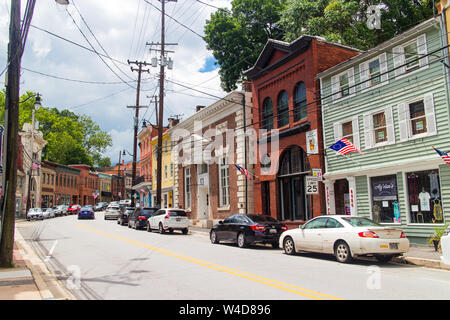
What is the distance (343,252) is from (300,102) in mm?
11543

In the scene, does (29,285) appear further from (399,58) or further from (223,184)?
(223,184)

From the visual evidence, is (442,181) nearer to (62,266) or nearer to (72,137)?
(62,266)

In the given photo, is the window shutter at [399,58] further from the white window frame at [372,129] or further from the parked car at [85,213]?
the parked car at [85,213]

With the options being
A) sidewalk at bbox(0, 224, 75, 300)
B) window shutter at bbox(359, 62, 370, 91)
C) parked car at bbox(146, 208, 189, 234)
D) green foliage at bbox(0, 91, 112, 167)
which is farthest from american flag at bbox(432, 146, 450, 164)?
green foliage at bbox(0, 91, 112, 167)

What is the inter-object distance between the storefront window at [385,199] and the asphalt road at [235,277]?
4510mm

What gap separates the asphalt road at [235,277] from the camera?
7.30 metres

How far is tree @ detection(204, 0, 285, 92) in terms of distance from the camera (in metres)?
36.1

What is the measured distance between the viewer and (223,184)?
2895 centimetres

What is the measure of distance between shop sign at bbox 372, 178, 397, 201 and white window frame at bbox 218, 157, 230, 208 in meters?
12.6

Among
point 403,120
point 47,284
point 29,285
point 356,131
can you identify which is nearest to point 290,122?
point 356,131

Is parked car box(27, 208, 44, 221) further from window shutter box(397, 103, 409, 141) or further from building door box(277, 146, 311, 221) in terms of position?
window shutter box(397, 103, 409, 141)

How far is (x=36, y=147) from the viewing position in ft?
190

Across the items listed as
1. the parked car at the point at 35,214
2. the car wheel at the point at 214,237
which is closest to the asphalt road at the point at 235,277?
the car wheel at the point at 214,237

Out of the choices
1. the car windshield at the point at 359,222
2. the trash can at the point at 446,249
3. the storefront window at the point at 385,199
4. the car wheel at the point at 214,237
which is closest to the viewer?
the trash can at the point at 446,249
